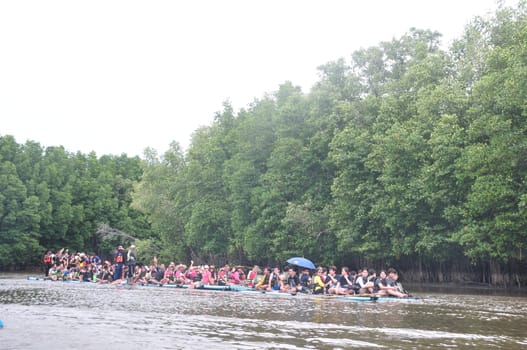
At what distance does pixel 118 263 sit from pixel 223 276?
21.0 feet

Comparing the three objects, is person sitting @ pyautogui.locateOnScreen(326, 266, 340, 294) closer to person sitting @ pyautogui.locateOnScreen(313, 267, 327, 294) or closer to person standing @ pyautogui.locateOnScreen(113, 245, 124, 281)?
person sitting @ pyautogui.locateOnScreen(313, 267, 327, 294)

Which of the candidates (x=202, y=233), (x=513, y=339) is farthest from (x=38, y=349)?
(x=202, y=233)

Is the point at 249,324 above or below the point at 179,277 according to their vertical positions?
below

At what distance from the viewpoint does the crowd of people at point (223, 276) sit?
1048 inches

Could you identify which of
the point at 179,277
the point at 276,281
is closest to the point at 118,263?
the point at 179,277

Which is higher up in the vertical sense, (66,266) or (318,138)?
(318,138)

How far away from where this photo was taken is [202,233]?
59469 millimetres

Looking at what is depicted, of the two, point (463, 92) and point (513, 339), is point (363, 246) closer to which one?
point (463, 92)

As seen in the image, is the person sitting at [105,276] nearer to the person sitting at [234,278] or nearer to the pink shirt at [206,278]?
the pink shirt at [206,278]

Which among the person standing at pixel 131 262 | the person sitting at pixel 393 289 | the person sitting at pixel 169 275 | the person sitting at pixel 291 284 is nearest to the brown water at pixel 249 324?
the person sitting at pixel 393 289

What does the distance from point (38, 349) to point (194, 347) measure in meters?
2.90

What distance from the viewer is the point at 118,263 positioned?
35.2m

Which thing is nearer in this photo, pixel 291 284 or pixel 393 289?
pixel 393 289

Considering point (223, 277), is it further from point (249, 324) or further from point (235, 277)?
point (249, 324)
